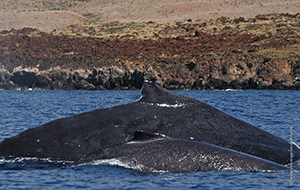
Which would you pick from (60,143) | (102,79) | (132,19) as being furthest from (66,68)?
(60,143)

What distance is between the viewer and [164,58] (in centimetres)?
9181

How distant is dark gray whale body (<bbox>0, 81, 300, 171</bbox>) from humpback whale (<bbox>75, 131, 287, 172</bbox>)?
33cm

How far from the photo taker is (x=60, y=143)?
11062mm

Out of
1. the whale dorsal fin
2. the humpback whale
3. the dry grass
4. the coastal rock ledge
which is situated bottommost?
the coastal rock ledge

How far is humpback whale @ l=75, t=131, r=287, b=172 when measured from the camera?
10.4 meters

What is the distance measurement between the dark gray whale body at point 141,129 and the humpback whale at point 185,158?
1.09ft

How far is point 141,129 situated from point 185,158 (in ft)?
4.66

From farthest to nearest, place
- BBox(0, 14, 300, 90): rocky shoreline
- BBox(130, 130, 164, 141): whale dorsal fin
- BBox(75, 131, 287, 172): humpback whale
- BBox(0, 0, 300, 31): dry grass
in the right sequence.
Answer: BBox(0, 0, 300, 31): dry grass → BBox(0, 14, 300, 90): rocky shoreline → BBox(130, 130, 164, 141): whale dorsal fin → BBox(75, 131, 287, 172): humpback whale

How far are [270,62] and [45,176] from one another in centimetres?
7519

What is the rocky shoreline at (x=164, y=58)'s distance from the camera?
81188mm

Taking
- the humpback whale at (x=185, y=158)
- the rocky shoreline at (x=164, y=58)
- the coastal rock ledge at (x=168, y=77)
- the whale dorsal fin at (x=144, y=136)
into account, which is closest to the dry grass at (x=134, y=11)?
the rocky shoreline at (x=164, y=58)

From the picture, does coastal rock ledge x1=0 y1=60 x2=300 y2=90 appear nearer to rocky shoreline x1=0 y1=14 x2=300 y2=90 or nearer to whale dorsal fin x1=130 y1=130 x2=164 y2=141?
rocky shoreline x1=0 y1=14 x2=300 y2=90

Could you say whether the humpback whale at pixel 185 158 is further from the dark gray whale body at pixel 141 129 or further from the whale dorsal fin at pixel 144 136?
the dark gray whale body at pixel 141 129

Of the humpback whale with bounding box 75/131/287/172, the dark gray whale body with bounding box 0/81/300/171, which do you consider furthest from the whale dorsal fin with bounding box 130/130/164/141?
the dark gray whale body with bounding box 0/81/300/171
